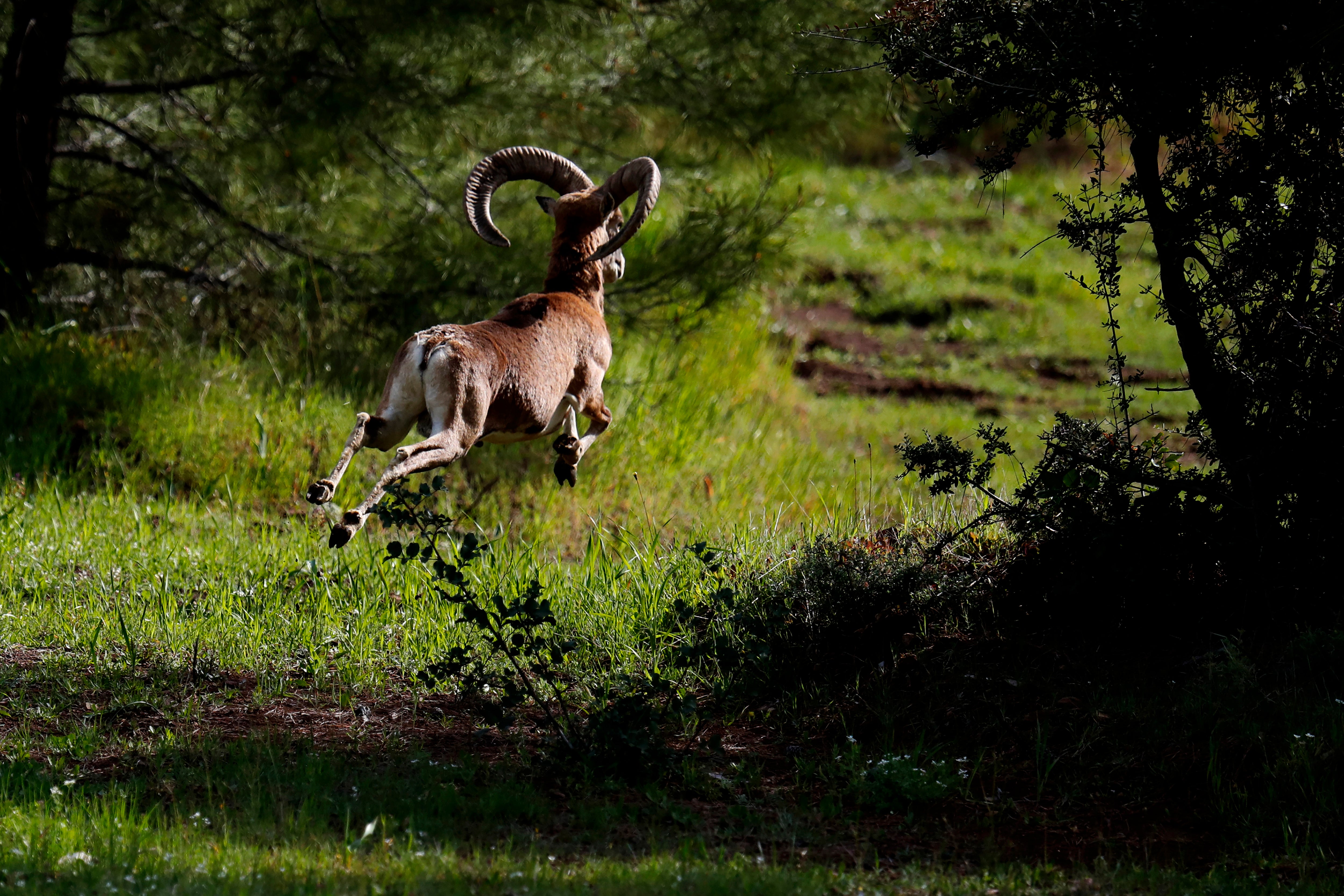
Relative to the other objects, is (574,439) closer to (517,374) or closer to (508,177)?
(517,374)

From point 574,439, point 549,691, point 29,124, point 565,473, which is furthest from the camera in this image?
point 29,124

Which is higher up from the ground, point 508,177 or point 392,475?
point 508,177

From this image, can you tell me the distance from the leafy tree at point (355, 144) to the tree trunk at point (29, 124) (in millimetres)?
15

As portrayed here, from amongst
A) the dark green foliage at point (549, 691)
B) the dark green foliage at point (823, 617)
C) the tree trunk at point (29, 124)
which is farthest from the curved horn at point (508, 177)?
the tree trunk at point (29, 124)

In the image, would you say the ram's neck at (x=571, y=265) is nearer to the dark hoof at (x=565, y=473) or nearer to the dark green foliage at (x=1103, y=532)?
the dark hoof at (x=565, y=473)

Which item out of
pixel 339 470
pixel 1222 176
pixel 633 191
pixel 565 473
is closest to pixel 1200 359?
pixel 1222 176

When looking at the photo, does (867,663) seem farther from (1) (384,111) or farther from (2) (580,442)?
(1) (384,111)

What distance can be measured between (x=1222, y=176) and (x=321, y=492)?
380 centimetres

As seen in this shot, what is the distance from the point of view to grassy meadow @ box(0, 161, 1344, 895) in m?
3.99

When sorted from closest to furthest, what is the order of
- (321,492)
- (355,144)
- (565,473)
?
(321,492) → (565,473) → (355,144)

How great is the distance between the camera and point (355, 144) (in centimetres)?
911

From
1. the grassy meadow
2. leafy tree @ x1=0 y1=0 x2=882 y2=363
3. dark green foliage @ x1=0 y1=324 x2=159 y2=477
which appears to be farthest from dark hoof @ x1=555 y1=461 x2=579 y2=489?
dark green foliage @ x1=0 y1=324 x2=159 y2=477

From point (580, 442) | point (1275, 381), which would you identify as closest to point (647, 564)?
point (580, 442)

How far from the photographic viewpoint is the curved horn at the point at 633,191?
4.31 metres
